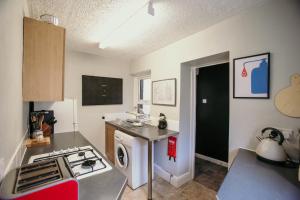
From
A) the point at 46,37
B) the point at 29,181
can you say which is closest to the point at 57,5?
the point at 46,37

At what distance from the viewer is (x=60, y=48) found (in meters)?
1.32

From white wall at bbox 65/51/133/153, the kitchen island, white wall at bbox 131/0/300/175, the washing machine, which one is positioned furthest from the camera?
white wall at bbox 65/51/133/153

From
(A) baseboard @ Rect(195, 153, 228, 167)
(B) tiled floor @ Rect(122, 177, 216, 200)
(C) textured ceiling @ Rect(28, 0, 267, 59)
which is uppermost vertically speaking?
(C) textured ceiling @ Rect(28, 0, 267, 59)

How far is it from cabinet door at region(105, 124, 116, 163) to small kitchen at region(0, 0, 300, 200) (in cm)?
4

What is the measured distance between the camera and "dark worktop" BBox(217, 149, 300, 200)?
0.79m

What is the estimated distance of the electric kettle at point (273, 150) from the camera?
1135 millimetres

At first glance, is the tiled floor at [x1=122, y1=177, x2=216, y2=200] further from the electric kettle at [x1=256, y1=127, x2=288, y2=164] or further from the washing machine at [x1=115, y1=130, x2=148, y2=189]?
the electric kettle at [x1=256, y1=127, x2=288, y2=164]

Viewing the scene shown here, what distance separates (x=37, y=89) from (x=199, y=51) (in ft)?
6.22

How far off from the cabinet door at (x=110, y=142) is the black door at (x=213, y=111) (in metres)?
1.91

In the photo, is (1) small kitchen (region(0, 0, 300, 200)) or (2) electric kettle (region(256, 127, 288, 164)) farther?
(2) electric kettle (region(256, 127, 288, 164))

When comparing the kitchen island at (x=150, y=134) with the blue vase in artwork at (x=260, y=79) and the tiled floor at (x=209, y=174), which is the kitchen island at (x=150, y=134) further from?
the blue vase in artwork at (x=260, y=79)

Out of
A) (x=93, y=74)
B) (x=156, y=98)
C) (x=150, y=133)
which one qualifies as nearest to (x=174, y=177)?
(x=150, y=133)

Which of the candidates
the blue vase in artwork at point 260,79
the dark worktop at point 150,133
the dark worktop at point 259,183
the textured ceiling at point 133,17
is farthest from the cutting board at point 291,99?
the dark worktop at point 150,133

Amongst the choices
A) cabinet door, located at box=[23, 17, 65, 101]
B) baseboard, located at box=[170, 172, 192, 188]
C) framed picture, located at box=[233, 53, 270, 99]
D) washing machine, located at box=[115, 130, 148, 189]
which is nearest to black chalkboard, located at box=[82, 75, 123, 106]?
washing machine, located at box=[115, 130, 148, 189]
